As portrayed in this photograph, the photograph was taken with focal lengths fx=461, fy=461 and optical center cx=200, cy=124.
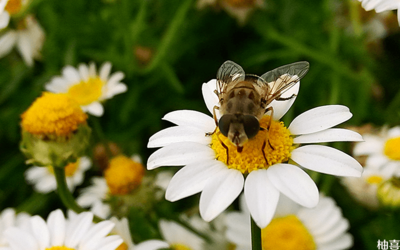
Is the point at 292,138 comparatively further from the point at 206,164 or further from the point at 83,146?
the point at 83,146

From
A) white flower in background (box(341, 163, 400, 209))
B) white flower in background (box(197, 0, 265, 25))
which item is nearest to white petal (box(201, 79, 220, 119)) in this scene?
white flower in background (box(341, 163, 400, 209))

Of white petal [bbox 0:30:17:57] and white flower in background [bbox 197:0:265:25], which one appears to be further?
white flower in background [bbox 197:0:265:25]

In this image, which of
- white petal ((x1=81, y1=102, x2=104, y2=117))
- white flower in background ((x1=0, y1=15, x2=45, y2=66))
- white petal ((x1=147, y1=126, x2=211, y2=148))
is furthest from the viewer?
white flower in background ((x1=0, y1=15, x2=45, y2=66))

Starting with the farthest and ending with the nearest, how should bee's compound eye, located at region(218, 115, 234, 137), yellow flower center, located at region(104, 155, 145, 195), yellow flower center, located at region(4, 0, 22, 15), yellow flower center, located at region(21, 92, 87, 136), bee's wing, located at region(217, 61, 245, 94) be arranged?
1. yellow flower center, located at region(4, 0, 22, 15)
2. yellow flower center, located at region(104, 155, 145, 195)
3. yellow flower center, located at region(21, 92, 87, 136)
4. bee's wing, located at region(217, 61, 245, 94)
5. bee's compound eye, located at region(218, 115, 234, 137)

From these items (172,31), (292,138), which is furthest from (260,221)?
(172,31)

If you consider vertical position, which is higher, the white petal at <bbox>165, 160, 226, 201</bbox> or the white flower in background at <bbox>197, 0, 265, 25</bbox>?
the white flower in background at <bbox>197, 0, 265, 25</bbox>

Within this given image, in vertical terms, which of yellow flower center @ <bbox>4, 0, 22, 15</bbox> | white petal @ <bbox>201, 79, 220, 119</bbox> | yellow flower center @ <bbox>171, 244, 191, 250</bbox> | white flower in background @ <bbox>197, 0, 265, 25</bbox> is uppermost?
yellow flower center @ <bbox>4, 0, 22, 15</bbox>

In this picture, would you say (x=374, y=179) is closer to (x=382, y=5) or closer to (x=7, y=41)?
(x=382, y=5)

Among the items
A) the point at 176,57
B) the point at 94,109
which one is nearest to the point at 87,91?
the point at 94,109

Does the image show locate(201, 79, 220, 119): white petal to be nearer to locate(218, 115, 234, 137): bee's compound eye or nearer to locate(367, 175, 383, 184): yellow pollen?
locate(218, 115, 234, 137): bee's compound eye
